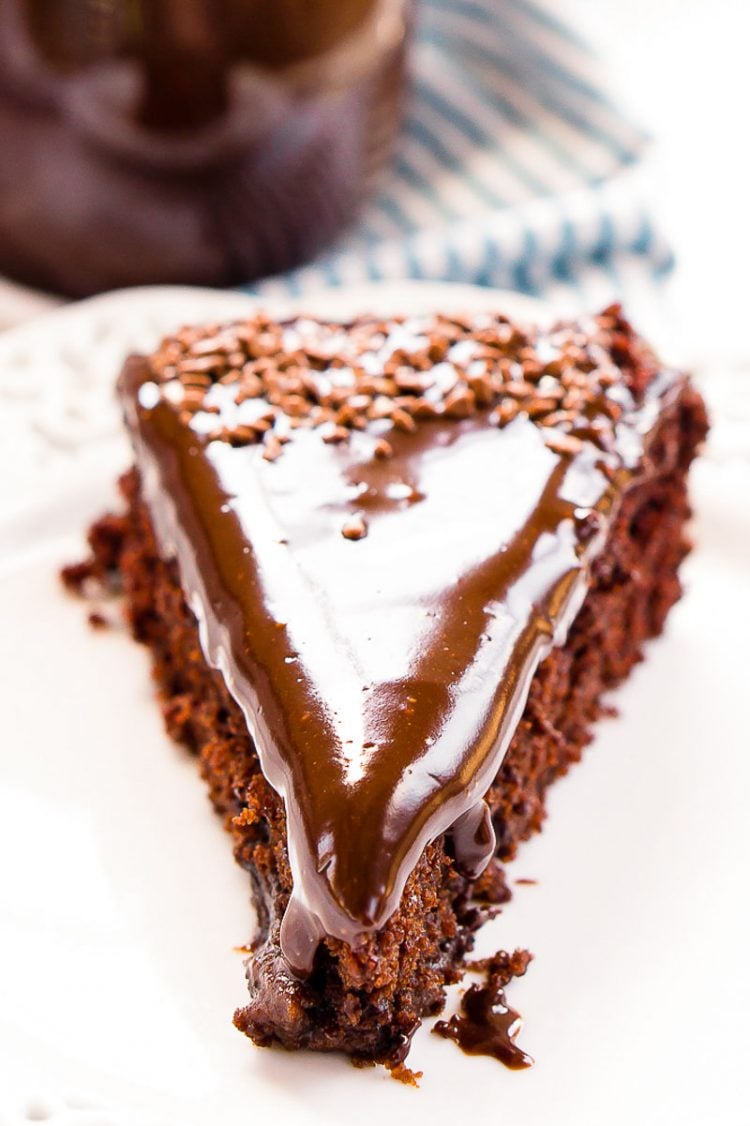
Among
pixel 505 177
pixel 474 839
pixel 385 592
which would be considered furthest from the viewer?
pixel 505 177

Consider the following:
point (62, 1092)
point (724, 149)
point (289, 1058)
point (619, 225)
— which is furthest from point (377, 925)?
point (724, 149)

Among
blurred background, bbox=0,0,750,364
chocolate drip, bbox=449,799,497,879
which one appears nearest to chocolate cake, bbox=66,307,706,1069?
chocolate drip, bbox=449,799,497,879

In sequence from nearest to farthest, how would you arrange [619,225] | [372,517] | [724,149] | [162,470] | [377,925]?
[377,925] < [372,517] < [162,470] < [619,225] < [724,149]

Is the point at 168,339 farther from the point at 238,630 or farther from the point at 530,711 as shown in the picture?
the point at 530,711

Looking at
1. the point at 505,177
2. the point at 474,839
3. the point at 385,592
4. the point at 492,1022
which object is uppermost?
the point at 505,177

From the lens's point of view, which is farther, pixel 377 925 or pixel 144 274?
pixel 144 274

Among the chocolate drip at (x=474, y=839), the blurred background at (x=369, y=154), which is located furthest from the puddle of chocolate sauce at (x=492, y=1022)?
the blurred background at (x=369, y=154)

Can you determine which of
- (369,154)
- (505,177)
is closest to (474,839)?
(369,154)

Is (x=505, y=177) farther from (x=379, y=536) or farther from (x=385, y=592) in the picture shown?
(x=385, y=592)
